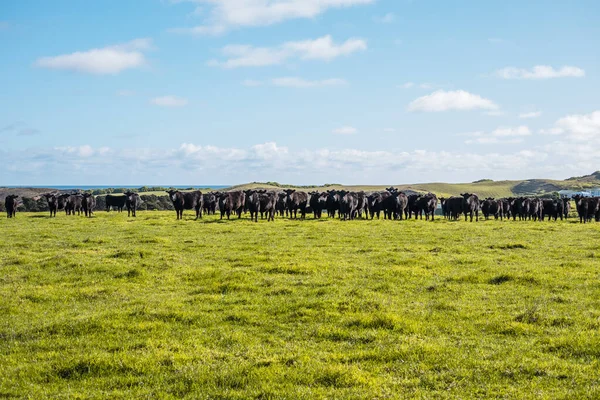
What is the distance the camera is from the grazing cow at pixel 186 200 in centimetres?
4644

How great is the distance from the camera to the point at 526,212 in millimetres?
58031

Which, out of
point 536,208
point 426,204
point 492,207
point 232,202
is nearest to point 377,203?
point 426,204

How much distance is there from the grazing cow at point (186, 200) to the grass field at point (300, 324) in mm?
24170

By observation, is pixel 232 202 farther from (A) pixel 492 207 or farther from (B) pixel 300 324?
(B) pixel 300 324

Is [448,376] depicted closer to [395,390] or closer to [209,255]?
[395,390]

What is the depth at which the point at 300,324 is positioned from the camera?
37.9 feet

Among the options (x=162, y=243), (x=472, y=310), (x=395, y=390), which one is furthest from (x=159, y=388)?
(x=162, y=243)

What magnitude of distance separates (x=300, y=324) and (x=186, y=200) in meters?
39.5

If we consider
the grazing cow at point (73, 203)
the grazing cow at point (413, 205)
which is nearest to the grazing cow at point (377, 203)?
the grazing cow at point (413, 205)

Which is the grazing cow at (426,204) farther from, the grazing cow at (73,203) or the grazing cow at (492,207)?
the grazing cow at (73,203)

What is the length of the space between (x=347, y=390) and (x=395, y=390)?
Answer: 2.45 ft

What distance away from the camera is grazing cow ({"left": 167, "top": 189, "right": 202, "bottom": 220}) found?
46.4 metres

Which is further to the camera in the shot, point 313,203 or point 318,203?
point 313,203

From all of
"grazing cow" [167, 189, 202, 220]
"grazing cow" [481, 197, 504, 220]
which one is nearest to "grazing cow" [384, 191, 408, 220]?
"grazing cow" [481, 197, 504, 220]
